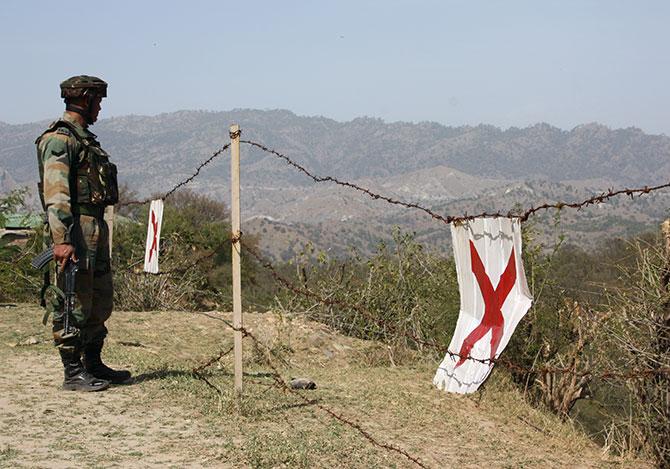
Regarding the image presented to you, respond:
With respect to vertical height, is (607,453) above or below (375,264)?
below

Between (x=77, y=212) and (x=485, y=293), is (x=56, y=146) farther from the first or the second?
(x=485, y=293)

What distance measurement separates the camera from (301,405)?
7.45 m

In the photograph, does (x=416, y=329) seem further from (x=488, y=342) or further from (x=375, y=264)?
(x=488, y=342)

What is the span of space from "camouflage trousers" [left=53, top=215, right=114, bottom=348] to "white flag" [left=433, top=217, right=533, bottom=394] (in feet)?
10.0

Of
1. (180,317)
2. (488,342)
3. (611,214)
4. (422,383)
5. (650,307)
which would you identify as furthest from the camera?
(611,214)

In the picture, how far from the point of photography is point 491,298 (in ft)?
19.0

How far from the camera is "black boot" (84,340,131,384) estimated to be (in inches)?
306

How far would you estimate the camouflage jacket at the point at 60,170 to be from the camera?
7.15m

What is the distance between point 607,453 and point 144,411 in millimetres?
3711

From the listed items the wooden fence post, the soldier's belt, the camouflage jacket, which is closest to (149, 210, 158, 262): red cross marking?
the soldier's belt

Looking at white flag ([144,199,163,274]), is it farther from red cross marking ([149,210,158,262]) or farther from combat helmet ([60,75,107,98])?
combat helmet ([60,75,107,98])

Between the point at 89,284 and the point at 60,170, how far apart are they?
0.95 metres

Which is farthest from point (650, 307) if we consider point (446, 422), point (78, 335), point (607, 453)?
point (78, 335)

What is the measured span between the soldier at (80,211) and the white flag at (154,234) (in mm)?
2230
